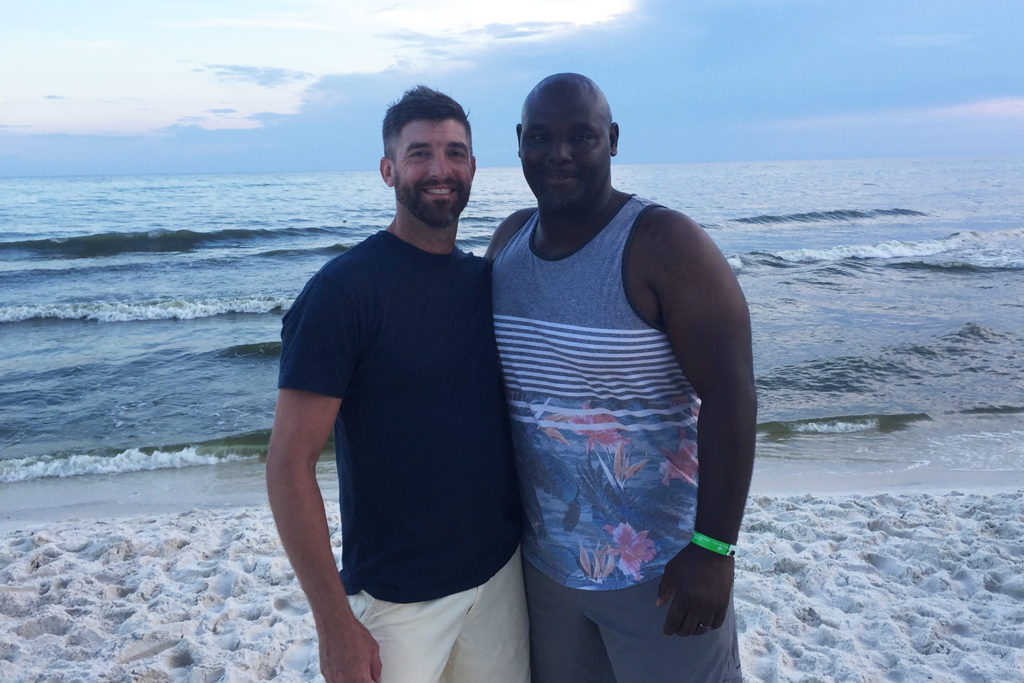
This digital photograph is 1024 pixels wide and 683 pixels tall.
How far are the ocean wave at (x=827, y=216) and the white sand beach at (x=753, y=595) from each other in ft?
93.5

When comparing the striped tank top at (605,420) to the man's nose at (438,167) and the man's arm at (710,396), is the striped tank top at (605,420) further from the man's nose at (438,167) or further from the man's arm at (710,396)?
the man's nose at (438,167)

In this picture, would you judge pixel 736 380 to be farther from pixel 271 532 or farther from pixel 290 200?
pixel 290 200

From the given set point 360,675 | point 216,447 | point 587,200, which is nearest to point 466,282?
point 587,200

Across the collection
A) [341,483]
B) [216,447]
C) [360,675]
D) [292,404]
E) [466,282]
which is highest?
[466,282]

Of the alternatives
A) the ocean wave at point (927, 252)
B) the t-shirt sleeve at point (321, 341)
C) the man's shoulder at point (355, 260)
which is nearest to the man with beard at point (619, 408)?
the man's shoulder at point (355, 260)

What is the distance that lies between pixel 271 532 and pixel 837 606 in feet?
12.7

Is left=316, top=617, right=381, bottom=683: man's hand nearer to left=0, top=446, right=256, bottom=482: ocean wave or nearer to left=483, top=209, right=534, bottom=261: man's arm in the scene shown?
left=483, top=209, right=534, bottom=261: man's arm

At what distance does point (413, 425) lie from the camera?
2.19 metres

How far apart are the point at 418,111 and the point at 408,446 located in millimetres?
1072

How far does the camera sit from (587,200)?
2.27m

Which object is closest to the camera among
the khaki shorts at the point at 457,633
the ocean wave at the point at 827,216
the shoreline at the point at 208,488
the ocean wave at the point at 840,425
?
the khaki shorts at the point at 457,633

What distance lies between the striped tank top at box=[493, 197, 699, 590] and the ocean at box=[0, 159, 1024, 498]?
5.09m

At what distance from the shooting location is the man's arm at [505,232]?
2.64 metres

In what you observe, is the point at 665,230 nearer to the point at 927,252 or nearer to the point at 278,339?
the point at 278,339
